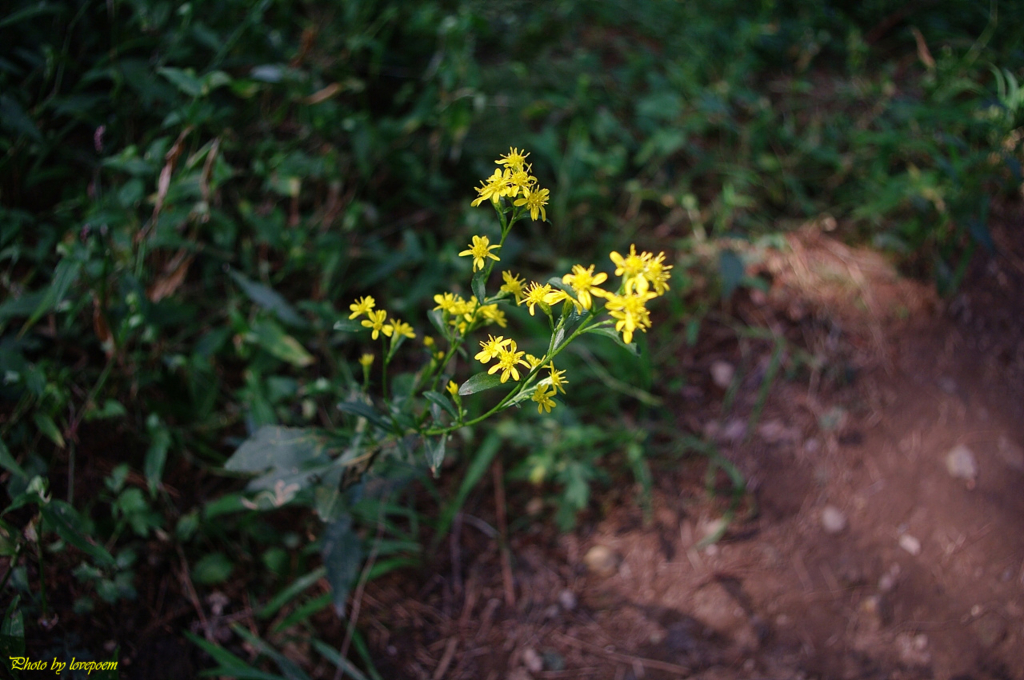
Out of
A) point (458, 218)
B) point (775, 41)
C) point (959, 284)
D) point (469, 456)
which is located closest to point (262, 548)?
point (469, 456)

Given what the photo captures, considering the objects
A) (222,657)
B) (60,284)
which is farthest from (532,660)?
(60,284)

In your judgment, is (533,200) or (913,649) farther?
(913,649)

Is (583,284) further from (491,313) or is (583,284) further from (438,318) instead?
(438,318)

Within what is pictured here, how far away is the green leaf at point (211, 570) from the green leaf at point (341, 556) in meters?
0.29

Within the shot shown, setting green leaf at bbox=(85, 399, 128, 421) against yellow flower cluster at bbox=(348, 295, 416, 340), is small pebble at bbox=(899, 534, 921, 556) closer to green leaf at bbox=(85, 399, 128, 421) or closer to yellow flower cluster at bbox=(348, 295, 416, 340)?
yellow flower cluster at bbox=(348, 295, 416, 340)

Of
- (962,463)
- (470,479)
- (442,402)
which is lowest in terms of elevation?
(962,463)

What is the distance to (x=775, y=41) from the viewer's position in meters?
2.85

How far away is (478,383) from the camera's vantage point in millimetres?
1053

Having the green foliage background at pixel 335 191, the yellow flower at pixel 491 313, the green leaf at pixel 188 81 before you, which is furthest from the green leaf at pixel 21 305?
the yellow flower at pixel 491 313

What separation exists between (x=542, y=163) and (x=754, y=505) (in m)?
1.38

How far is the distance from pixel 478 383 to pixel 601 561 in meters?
0.96

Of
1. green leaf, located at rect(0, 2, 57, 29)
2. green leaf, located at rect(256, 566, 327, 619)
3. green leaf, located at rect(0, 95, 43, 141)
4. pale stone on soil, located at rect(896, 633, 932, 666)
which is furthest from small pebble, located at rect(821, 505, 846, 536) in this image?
green leaf, located at rect(0, 2, 57, 29)

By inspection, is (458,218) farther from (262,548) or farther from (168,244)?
(262,548)

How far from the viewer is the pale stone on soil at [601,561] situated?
1758 millimetres
